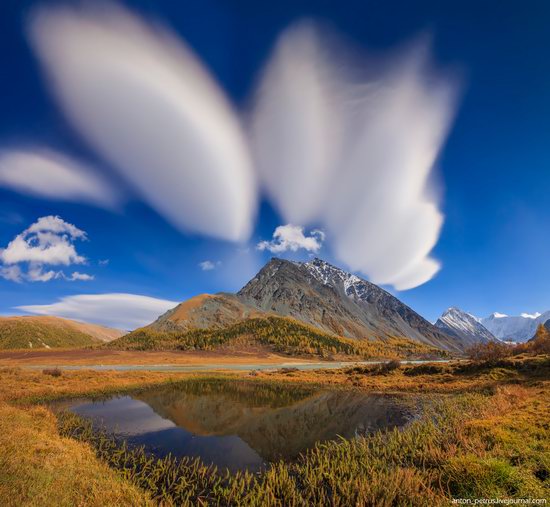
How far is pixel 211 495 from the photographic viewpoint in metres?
15.0

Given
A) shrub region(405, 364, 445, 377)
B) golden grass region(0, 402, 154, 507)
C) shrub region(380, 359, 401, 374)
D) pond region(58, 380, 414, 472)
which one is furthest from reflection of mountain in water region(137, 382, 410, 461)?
shrub region(380, 359, 401, 374)

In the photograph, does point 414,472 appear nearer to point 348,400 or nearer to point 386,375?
point 348,400

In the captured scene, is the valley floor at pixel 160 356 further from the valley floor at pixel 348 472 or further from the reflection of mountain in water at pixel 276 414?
the valley floor at pixel 348 472

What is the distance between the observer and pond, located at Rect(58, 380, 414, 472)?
22750 millimetres

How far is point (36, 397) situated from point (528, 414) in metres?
50.0

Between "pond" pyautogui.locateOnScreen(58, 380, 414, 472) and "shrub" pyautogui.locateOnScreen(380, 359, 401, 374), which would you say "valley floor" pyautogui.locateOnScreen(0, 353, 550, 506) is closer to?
"pond" pyautogui.locateOnScreen(58, 380, 414, 472)

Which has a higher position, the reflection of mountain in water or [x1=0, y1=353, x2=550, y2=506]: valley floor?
[x1=0, y1=353, x2=550, y2=506]: valley floor

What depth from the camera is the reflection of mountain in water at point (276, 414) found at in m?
26.1

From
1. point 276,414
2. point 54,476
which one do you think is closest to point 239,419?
point 276,414

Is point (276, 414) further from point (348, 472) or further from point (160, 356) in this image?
point (160, 356)

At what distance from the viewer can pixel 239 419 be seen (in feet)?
107

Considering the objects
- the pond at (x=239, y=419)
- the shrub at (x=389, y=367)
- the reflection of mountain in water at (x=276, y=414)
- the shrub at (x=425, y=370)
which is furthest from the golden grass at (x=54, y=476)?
the shrub at (x=389, y=367)

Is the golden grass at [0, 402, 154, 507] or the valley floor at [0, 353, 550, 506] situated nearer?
the golden grass at [0, 402, 154, 507]

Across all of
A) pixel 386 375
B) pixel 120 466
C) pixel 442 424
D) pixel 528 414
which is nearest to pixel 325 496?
pixel 120 466
